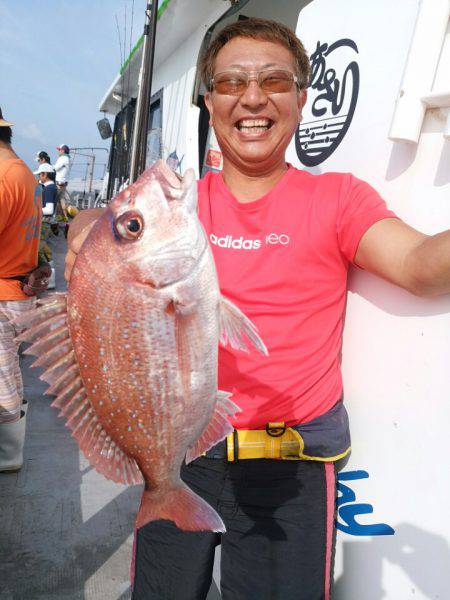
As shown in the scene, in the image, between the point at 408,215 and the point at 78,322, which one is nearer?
the point at 78,322

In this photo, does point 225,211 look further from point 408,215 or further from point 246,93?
point 408,215

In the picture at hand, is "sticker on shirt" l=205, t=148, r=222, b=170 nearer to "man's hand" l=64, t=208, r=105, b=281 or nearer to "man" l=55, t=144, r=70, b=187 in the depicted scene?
"man's hand" l=64, t=208, r=105, b=281

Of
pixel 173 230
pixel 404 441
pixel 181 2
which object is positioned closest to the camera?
pixel 173 230

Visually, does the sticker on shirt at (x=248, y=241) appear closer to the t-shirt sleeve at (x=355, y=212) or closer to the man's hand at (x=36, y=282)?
the t-shirt sleeve at (x=355, y=212)

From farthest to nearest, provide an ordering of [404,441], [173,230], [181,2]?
[181,2]
[404,441]
[173,230]

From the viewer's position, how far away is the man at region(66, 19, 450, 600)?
1637mm

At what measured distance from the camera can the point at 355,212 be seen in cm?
157

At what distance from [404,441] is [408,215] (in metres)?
0.78

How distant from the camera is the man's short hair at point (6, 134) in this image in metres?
3.30

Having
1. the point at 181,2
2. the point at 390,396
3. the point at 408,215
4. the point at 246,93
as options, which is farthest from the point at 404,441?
the point at 181,2

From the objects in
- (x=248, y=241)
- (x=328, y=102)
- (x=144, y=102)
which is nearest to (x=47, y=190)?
(x=144, y=102)

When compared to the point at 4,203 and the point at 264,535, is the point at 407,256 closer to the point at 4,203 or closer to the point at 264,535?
the point at 264,535

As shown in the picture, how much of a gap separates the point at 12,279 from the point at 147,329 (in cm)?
241

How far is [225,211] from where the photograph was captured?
177cm
